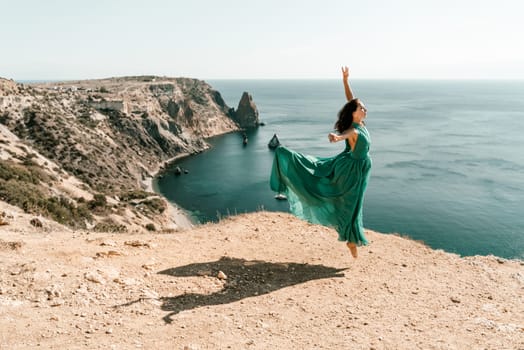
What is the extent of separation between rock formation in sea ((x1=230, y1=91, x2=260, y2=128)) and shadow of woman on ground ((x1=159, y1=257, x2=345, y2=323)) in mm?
121846

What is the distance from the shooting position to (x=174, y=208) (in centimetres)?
5562

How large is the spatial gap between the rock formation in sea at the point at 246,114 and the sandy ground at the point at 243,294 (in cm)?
12033

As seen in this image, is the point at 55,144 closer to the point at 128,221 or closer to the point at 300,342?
the point at 128,221

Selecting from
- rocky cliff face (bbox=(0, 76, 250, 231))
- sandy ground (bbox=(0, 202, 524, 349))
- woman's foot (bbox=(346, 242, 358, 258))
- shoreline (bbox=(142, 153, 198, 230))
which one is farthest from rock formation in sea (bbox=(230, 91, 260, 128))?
woman's foot (bbox=(346, 242, 358, 258))

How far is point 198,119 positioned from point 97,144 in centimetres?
5671

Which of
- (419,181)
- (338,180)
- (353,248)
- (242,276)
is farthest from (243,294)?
(419,181)

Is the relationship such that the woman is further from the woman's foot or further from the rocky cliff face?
the rocky cliff face

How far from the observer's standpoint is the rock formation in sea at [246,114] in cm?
13012

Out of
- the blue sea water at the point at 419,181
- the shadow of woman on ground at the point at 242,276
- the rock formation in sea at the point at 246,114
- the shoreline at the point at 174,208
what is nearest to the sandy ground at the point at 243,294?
the shadow of woman on ground at the point at 242,276

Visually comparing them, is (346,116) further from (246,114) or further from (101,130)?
(246,114)

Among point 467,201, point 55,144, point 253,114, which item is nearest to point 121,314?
point 55,144

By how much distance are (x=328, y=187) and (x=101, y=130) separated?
Result: 69.2 m

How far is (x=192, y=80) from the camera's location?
502 feet

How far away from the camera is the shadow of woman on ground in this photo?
7.45 meters
